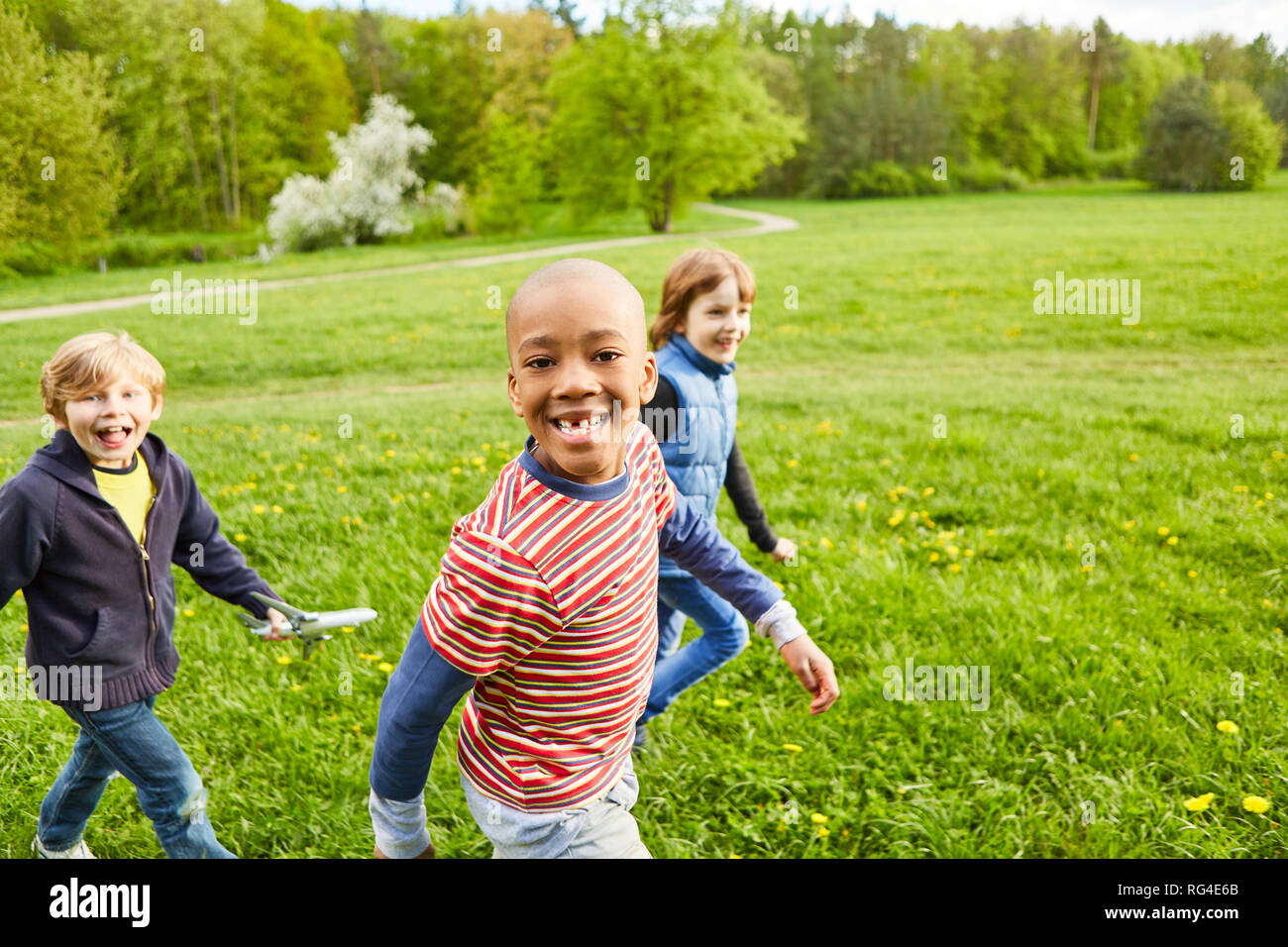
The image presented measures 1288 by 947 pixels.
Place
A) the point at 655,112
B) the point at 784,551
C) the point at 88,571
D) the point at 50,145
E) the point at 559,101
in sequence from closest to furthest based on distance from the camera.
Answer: the point at 88,571 → the point at 784,551 → the point at 50,145 → the point at 655,112 → the point at 559,101

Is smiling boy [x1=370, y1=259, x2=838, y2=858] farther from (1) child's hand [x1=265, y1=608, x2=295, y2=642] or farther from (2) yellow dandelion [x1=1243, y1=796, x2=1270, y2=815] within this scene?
(2) yellow dandelion [x1=1243, y1=796, x2=1270, y2=815]

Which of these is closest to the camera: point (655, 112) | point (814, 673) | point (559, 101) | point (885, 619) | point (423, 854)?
point (423, 854)

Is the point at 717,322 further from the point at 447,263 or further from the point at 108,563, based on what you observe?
the point at 447,263

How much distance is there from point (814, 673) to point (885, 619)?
6.42 feet

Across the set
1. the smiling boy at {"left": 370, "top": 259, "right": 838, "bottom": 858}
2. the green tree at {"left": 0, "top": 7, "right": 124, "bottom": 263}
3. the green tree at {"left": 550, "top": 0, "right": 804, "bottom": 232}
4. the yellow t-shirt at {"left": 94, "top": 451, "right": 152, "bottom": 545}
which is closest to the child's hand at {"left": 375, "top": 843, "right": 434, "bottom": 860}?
the smiling boy at {"left": 370, "top": 259, "right": 838, "bottom": 858}

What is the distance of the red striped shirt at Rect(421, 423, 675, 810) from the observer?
56.8 inches

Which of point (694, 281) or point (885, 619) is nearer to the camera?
point (694, 281)

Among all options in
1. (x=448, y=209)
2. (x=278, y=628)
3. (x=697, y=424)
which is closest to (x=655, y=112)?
(x=448, y=209)

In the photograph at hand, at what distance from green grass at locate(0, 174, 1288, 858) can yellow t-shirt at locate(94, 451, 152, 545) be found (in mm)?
1093

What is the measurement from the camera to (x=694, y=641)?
294 centimetres

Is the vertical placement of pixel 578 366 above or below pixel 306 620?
above

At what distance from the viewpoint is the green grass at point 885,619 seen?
2703mm

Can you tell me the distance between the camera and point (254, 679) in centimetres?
345

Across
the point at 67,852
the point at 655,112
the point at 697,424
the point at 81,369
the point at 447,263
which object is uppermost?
the point at 655,112
